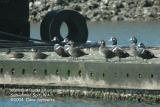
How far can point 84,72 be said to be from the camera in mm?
46000

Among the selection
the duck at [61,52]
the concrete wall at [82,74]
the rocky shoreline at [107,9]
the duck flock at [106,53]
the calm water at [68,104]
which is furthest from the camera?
the rocky shoreline at [107,9]

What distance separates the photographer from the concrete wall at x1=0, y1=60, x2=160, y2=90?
44.5 meters

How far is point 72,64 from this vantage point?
4628cm

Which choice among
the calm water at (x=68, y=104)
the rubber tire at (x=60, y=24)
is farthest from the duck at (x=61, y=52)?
the rubber tire at (x=60, y=24)

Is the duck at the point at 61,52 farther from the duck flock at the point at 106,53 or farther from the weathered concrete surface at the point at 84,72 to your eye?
the weathered concrete surface at the point at 84,72

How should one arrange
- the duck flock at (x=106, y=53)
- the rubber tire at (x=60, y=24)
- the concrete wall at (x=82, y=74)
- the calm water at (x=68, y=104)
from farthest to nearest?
the rubber tire at (x=60, y=24)
the duck flock at (x=106, y=53)
the concrete wall at (x=82, y=74)
the calm water at (x=68, y=104)

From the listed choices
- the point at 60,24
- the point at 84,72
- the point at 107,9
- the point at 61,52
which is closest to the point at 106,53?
the point at 84,72

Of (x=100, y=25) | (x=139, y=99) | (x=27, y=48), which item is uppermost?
(x=100, y=25)

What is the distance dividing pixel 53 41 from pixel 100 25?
72993mm

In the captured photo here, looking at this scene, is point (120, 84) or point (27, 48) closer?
point (120, 84)

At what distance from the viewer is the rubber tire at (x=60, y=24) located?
2416 inches

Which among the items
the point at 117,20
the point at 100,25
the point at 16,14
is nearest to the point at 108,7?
the point at 117,20

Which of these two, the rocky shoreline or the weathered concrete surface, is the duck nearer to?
the weathered concrete surface

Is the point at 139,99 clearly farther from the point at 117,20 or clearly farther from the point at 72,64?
the point at 117,20
